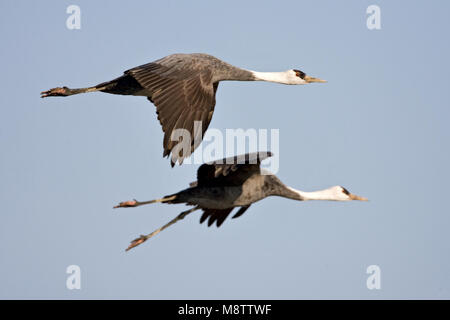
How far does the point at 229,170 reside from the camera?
21.0 m

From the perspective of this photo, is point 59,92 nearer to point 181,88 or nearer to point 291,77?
point 181,88

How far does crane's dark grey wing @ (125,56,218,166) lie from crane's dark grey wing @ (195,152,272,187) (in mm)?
564

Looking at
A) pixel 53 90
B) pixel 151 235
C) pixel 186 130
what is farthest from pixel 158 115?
pixel 53 90

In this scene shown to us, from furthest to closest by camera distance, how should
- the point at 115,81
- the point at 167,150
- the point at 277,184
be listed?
the point at 115,81
the point at 277,184
the point at 167,150

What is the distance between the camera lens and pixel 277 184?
22141mm

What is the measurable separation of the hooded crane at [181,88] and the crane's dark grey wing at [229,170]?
0.57 m

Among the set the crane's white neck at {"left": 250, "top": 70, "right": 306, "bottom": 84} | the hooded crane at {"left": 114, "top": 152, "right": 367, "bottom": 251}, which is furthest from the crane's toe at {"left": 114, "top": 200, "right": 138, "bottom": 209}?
the crane's white neck at {"left": 250, "top": 70, "right": 306, "bottom": 84}

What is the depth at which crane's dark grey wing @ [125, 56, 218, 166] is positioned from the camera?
2122 centimetres

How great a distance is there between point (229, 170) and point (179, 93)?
2.00m

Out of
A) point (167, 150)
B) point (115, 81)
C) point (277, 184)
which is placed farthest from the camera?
point (115, 81)

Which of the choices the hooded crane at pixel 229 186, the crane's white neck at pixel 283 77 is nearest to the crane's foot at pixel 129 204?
the hooded crane at pixel 229 186

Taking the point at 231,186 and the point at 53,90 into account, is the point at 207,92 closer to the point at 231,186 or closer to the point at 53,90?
the point at 231,186

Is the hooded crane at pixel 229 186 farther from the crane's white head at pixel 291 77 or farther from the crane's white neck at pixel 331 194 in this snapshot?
the crane's white head at pixel 291 77

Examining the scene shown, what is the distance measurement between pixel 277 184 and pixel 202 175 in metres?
1.56
